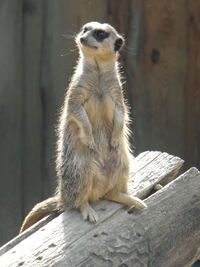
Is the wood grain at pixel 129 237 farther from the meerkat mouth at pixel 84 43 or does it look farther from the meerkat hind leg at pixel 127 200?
the meerkat mouth at pixel 84 43

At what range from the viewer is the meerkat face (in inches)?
185

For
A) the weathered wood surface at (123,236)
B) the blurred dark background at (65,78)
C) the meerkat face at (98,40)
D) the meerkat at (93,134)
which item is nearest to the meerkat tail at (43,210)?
the meerkat at (93,134)

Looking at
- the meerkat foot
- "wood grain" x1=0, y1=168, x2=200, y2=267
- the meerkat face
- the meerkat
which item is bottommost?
"wood grain" x1=0, y1=168, x2=200, y2=267

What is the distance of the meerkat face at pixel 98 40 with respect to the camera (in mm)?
4707

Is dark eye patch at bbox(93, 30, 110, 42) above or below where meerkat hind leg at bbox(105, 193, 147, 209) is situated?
above

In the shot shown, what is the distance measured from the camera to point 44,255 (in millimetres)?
4254

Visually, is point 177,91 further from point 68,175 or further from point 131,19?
point 68,175

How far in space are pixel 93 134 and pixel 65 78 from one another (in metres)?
1.56

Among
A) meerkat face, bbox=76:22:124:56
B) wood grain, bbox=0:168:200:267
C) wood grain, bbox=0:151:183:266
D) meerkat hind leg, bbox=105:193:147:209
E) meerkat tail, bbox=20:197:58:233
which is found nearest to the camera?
wood grain, bbox=0:168:200:267

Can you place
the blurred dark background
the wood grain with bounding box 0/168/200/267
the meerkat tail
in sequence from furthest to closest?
the blurred dark background
the meerkat tail
the wood grain with bounding box 0/168/200/267

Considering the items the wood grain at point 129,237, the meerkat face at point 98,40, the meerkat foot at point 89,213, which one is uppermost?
the meerkat face at point 98,40

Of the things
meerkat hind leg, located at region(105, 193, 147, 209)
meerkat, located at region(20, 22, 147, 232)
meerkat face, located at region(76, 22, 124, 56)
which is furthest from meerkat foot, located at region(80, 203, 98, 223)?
meerkat face, located at region(76, 22, 124, 56)

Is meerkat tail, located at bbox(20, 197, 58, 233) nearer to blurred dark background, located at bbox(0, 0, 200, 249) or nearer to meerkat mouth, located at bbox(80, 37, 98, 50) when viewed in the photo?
meerkat mouth, located at bbox(80, 37, 98, 50)

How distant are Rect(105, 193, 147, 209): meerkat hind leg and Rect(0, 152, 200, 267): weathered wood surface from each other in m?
0.03
